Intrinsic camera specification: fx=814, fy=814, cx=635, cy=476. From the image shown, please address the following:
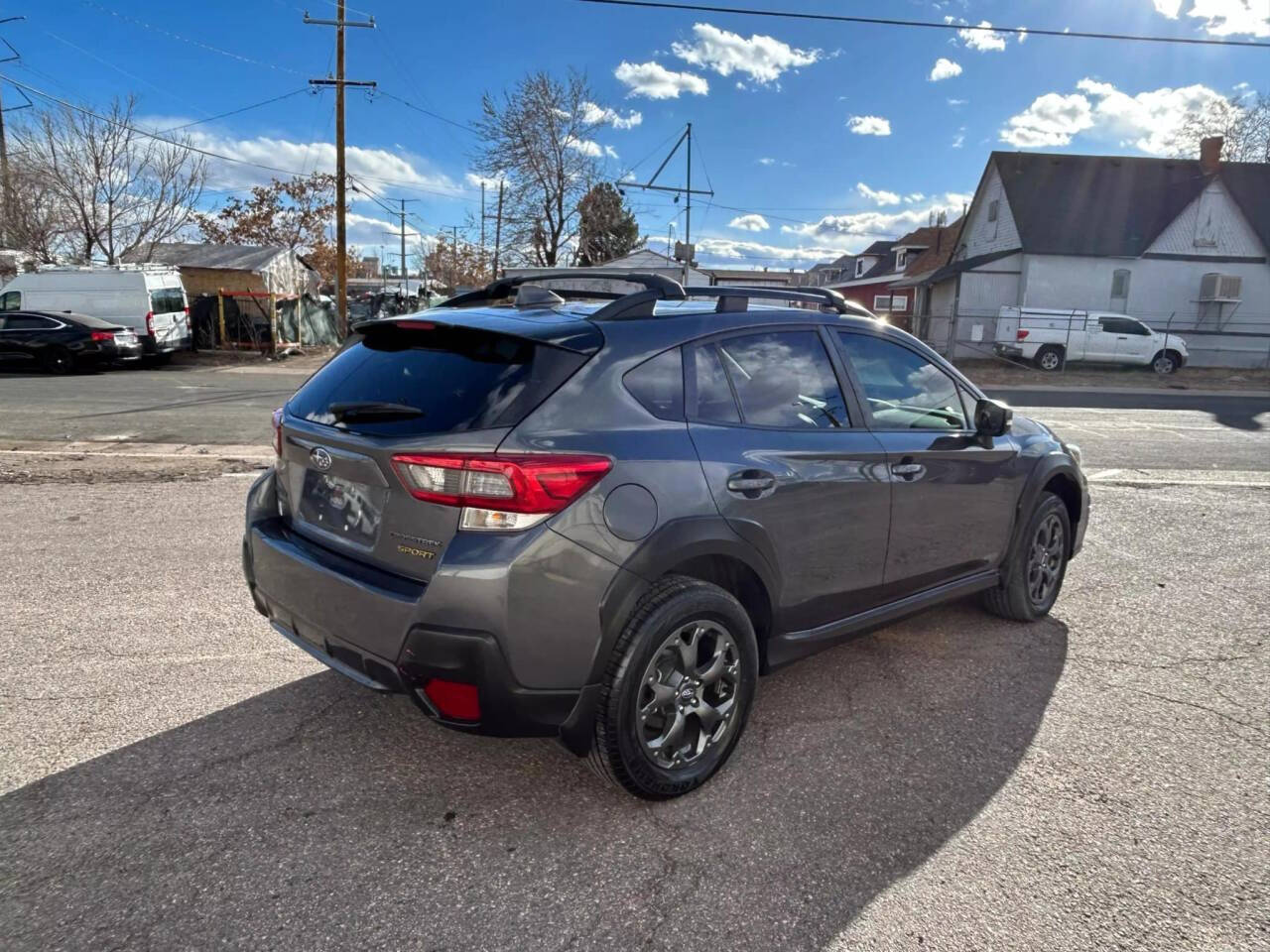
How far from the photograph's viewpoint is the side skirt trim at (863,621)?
3121 millimetres

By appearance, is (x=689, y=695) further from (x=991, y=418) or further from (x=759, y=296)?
(x=991, y=418)

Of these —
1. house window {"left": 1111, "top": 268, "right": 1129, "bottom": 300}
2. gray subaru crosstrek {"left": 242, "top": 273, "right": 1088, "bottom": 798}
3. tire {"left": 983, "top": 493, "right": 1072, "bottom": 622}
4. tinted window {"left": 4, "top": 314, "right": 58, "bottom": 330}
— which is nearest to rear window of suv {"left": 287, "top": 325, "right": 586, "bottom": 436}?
gray subaru crosstrek {"left": 242, "top": 273, "right": 1088, "bottom": 798}

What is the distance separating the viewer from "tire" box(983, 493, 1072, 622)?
425 centimetres

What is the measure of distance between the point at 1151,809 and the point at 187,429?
11.3 m

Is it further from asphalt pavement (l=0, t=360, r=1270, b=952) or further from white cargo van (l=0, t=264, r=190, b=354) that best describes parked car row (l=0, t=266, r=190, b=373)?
asphalt pavement (l=0, t=360, r=1270, b=952)

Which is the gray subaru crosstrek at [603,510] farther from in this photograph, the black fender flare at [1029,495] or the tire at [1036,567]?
the tire at [1036,567]

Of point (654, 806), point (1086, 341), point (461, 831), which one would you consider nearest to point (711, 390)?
point (654, 806)

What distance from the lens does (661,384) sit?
276 centimetres

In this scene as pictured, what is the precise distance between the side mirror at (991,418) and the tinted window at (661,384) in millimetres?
1822

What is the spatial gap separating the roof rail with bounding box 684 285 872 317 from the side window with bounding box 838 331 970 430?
7.7 inches

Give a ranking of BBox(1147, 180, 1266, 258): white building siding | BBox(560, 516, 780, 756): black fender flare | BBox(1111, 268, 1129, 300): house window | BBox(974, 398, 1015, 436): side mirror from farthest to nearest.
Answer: BBox(1147, 180, 1266, 258): white building siding, BBox(1111, 268, 1129, 300): house window, BBox(974, 398, 1015, 436): side mirror, BBox(560, 516, 780, 756): black fender flare

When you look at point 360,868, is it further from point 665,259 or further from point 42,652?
point 665,259

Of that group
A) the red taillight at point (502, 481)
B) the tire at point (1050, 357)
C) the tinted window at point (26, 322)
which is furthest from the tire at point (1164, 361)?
the tinted window at point (26, 322)

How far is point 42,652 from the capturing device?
12.3 feet
